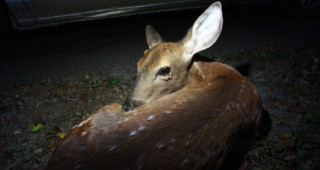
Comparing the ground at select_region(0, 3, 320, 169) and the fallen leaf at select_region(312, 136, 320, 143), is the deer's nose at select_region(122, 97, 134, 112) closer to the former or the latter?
the ground at select_region(0, 3, 320, 169)

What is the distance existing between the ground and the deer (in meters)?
0.45

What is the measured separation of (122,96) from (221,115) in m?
1.96

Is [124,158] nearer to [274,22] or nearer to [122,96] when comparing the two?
[122,96]

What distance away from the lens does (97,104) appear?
11.1 feet

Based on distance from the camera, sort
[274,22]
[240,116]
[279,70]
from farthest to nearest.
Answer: [274,22] < [279,70] < [240,116]

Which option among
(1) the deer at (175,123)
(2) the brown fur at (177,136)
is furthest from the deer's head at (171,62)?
(2) the brown fur at (177,136)

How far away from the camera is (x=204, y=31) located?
8.73ft

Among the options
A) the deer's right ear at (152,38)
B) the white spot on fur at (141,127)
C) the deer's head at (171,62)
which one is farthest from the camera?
the deer's right ear at (152,38)

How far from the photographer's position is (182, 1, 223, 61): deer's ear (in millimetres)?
2572

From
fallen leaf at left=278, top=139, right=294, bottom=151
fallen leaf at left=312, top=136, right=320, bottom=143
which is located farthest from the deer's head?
fallen leaf at left=312, top=136, right=320, bottom=143

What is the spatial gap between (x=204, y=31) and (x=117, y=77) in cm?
181

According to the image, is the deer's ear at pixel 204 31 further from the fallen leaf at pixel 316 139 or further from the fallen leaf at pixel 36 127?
the fallen leaf at pixel 36 127

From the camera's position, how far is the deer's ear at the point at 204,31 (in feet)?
8.44

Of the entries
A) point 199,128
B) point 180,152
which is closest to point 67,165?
point 180,152
